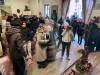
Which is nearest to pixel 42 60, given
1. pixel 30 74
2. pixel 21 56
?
pixel 30 74

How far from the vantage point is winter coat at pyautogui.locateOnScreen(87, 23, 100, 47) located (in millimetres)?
3854

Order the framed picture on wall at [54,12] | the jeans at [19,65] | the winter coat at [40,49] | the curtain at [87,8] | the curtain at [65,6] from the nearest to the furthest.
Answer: the jeans at [19,65] < the winter coat at [40,49] < the curtain at [87,8] < the curtain at [65,6] < the framed picture on wall at [54,12]

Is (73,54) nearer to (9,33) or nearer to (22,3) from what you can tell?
(9,33)

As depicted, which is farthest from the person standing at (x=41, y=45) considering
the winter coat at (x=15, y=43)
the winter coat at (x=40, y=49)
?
the winter coat at (x=15, y=43)

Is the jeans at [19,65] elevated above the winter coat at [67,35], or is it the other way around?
the winter coat at [67,35]

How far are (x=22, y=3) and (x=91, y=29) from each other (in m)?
6.50

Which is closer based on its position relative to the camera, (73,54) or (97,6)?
(73,54)

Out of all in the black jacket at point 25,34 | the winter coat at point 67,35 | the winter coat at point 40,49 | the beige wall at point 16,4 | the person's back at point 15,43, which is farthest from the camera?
the beige wall at point 16,4

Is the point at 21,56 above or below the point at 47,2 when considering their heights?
below

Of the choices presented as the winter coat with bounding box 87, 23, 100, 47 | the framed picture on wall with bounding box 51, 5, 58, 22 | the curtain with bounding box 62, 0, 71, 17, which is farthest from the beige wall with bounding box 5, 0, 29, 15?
the winter coat with bounding box 87, 23, 100, 47

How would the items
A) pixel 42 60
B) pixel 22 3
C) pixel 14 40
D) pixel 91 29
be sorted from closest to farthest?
pixel 14 40
pixel 42 60
pixel 91 29
pixel 22 3

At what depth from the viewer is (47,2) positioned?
28.5ft

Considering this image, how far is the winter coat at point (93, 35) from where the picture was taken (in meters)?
3.85

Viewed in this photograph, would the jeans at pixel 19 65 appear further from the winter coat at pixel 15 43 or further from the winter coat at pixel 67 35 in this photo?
the winter coat at pixel 67 35
